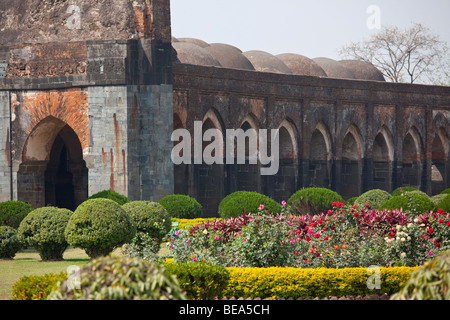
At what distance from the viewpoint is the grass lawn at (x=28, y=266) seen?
11827 mm

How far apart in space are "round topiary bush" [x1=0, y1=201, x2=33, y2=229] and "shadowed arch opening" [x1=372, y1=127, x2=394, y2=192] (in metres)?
17.4

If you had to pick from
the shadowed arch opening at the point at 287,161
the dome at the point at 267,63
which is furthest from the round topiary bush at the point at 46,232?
the dome at the point at 267,63

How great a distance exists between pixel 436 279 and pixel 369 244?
656 centimetres

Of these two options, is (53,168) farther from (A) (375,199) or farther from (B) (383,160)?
(B) (383,160)

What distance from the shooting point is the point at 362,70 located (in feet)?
113

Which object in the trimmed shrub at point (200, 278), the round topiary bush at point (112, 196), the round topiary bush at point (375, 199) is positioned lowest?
the trimmed shrub at point (200, 278)

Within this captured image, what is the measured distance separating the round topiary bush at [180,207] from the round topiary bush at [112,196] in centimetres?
125

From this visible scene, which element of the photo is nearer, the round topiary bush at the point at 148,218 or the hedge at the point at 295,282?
the hedge at the point at 295,282

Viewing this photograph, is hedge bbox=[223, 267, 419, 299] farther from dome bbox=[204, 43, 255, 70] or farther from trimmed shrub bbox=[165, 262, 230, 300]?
dome bbox=[204, 43, 255, 70]

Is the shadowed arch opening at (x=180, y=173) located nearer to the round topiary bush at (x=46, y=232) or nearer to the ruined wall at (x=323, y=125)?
the ruined wall at (x=323, y=125)

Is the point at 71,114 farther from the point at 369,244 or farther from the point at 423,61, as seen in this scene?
the point at 423,61

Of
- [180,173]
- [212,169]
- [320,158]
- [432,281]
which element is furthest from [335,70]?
[432,281]

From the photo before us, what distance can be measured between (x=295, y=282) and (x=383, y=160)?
23.1 metres

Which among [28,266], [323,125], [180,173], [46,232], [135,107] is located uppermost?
[135,107]
